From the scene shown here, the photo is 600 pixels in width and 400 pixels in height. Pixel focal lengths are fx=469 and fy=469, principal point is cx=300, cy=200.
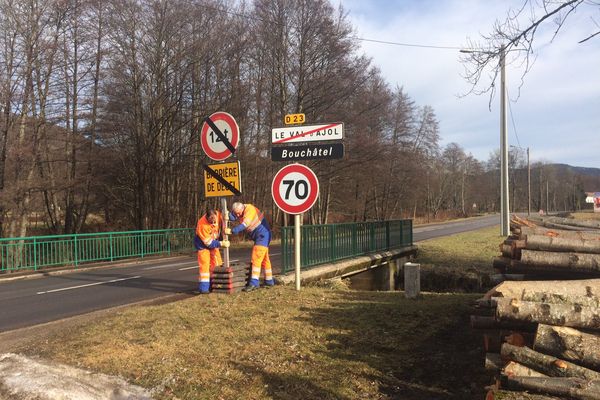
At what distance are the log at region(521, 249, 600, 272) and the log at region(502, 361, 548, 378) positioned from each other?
7.43 ft

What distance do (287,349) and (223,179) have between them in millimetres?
4100

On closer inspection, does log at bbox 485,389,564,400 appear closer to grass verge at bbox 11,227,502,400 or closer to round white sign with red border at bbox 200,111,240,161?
grass verge at bbox 11,227,502,400

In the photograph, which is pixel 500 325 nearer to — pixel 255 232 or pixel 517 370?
pixel 517 370

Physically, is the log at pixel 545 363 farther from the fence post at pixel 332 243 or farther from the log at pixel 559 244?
the fence post at pixel 332 243

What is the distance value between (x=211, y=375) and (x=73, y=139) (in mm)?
21047

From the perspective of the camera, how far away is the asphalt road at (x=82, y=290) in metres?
8.39

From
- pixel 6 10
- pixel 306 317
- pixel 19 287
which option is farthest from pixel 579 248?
pixel 6 10

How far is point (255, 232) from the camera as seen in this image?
29.1 feet

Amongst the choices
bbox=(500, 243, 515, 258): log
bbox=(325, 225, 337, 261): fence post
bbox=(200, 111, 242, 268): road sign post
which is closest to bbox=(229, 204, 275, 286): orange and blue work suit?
bbox=(200, 111, 242, 268): road sign post

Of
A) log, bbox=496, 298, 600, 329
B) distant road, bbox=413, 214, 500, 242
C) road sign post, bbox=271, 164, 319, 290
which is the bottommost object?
distant road, bbox=413, 214, 500, 242

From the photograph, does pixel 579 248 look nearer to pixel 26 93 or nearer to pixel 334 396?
pixel 334 396

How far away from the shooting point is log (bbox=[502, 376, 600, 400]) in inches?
113

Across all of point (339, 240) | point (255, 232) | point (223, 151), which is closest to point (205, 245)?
point (255, 232)

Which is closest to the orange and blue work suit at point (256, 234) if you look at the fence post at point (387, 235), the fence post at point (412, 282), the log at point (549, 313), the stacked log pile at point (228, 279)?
the stacked log pile at point (228, 279)
